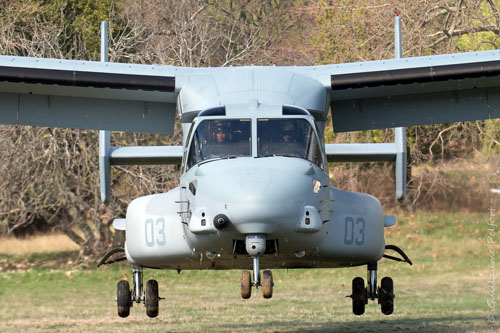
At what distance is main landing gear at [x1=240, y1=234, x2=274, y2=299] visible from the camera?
11.4 metres

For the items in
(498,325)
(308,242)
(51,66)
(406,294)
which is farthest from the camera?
(406,294)

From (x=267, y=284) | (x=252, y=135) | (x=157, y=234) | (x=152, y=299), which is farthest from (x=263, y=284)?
(x=152, y=299)

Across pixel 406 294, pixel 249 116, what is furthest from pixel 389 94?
pixel 406 294

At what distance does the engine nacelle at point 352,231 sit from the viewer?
13.6 metres

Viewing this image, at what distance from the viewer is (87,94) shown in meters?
16.3

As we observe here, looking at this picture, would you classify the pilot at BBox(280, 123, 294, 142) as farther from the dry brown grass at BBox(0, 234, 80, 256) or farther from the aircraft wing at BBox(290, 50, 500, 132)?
the dry brown grass at BBox(0, 234, 80, 256)

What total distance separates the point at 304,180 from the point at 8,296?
20.1 meters

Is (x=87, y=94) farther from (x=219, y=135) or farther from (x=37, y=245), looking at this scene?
(x=37, y=245)

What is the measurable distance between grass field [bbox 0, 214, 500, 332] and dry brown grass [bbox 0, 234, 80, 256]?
0.37 metres

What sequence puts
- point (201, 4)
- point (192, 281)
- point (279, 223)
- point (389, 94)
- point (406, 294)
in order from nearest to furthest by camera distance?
1. point (279, 223)
2. point (389, 94)
3. point (406, 294)
4. point (192, 281)
5. point (201, 4)

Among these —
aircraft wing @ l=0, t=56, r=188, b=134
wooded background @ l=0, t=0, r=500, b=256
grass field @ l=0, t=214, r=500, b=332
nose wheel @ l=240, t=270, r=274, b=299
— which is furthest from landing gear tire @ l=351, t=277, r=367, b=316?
wooded background @ l=0, t=0, r=500, b=256

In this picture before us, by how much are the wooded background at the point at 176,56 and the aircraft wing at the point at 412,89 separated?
44.0 feet

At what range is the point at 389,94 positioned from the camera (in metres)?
16.4

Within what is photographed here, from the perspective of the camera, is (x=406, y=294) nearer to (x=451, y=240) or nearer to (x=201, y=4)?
(x=451, y=240)
